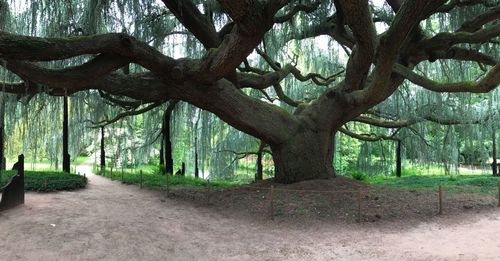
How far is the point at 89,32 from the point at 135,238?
469 cm

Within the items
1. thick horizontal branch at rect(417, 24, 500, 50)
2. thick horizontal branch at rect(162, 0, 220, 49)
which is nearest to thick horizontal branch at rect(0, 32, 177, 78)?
thick horizontal branch at rect(162, 0, 220, 49)

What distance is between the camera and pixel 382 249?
247 inches

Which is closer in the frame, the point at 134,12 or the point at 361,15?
the point at 361,15

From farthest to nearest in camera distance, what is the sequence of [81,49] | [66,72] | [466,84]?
[466,84], [66,72], [81,49]

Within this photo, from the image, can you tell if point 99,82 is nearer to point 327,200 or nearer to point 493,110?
point 327,200

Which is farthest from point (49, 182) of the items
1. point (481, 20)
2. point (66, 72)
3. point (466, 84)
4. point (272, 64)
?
point (481, 20)

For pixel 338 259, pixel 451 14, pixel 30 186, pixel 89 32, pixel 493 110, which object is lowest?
pixel 338 259

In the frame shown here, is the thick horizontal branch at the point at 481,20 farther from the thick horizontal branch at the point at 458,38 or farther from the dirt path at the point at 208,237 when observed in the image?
the dirt path at the point at 208,237

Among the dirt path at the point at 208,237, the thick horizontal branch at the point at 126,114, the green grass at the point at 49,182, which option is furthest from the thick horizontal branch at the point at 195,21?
the green grass at the point at 49,182

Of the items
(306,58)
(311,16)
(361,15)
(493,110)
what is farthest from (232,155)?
(361,15)

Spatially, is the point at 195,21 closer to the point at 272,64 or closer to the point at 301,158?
the point at 272,64

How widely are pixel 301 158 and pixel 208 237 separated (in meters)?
3.80

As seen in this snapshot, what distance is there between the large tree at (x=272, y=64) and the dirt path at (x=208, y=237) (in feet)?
7.34

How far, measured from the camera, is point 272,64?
11438 millimetres
